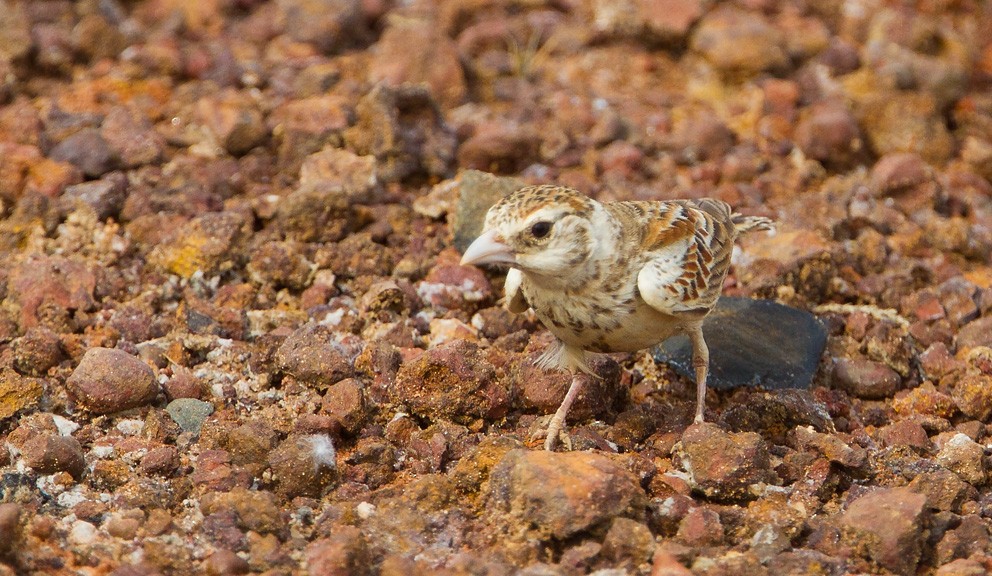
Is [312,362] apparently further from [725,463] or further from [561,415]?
[725,463]

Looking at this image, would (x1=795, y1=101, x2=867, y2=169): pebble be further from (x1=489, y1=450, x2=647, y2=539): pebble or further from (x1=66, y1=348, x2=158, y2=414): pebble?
(x1=66, y1=348, x2=158, y2=414): pebble

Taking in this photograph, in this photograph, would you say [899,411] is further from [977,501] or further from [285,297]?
[285,297]

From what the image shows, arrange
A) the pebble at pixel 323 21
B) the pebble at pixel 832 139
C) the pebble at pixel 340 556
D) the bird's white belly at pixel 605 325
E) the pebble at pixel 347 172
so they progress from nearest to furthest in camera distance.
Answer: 1. the pebble at pixel 340 556
2. the bird's white belly at pixel 605 325
3. the pebble at pixel 347 172
4. the pebble at pixel 832 139
5. the pebble at pixel 323 21

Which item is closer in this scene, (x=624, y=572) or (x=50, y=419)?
(x=624, y=572)

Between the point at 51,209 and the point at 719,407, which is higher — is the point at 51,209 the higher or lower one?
the higher one

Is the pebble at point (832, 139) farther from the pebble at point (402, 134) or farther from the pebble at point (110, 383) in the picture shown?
the pebble at point (110, 383)

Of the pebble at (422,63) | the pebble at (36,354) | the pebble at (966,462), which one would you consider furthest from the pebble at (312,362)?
the pebble at (422,63)

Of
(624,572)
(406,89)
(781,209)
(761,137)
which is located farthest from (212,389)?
(761,137)
